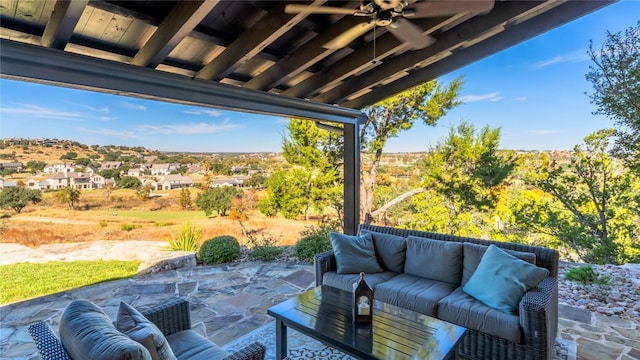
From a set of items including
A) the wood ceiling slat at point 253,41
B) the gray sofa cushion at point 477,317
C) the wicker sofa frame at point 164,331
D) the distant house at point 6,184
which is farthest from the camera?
the distant house at point 6,184

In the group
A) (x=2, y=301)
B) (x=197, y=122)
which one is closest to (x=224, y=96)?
(x=197, y=122)

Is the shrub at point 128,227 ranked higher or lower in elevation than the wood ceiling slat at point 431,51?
lower

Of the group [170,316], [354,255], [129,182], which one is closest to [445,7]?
[354,255]

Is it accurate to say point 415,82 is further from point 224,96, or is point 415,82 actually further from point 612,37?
point 612,37

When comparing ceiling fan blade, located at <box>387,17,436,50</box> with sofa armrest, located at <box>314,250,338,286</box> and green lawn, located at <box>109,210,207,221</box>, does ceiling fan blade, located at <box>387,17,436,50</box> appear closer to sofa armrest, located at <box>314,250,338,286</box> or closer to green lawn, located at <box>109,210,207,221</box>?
sofa armrest, located at <box>314,250,338,286</box>

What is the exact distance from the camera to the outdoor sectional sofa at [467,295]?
2.14 m

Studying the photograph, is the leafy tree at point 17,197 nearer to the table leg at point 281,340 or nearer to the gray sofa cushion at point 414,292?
the table leg at point 281,340

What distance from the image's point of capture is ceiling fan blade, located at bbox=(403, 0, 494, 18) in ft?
6.55

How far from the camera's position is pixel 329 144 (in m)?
6.91

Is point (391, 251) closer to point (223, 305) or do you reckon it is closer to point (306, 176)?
point (223, 305)

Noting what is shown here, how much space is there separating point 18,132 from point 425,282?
5.68 m

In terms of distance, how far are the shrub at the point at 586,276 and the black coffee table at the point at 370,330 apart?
3.17 m

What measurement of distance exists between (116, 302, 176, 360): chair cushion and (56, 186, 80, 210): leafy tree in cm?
441

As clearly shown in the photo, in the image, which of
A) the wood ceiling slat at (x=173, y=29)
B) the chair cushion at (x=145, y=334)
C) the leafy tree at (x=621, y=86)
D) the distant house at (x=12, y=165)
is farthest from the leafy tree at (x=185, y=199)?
the leafy tree at (x=621, y=86)
